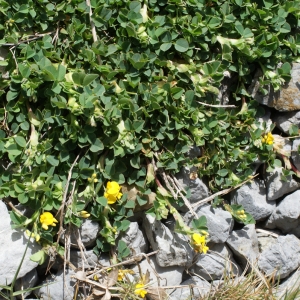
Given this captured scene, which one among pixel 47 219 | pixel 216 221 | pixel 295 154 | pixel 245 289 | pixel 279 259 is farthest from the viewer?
pixel 295 154

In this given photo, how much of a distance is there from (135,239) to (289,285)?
981 mm

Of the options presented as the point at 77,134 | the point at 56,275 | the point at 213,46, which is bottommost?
the point at 56,275

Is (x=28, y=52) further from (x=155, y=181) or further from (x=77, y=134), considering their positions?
(x=155, y=181)

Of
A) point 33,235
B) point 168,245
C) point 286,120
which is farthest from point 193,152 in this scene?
point 33,235

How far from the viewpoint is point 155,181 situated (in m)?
2.85

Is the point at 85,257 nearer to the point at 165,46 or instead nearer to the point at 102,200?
the point at 102,200

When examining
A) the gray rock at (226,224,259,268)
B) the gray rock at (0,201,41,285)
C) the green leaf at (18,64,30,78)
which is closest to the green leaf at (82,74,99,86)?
the green leaf at (18,64,30,78)

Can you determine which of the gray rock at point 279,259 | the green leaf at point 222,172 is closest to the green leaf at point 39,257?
the green leaf at point 222,172

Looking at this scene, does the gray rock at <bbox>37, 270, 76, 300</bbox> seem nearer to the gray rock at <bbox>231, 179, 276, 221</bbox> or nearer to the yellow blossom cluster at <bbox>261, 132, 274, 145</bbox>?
the gray rock at <bbox>231, 179, 276, 221</bbox>

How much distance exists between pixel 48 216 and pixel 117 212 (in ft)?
1.27

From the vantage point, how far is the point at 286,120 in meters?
3.16

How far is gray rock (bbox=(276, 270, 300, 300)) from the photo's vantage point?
2.91 meters

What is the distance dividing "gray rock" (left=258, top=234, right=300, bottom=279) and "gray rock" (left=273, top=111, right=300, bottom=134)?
0.70m

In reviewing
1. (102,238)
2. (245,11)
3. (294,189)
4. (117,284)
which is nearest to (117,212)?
(102,238)
